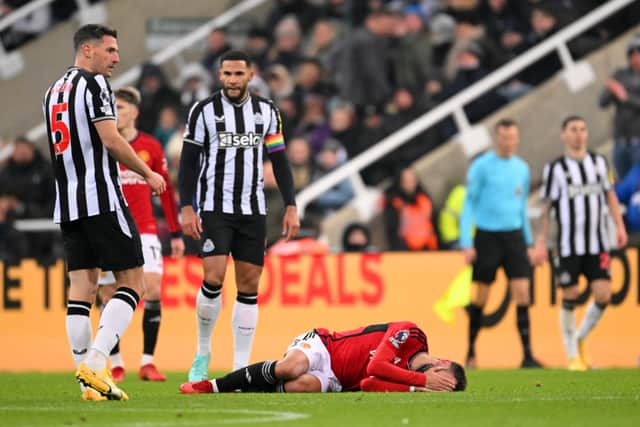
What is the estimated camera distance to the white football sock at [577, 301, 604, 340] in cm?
1353

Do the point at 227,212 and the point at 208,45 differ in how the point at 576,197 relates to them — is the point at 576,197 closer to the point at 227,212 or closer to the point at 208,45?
the point at 227,212

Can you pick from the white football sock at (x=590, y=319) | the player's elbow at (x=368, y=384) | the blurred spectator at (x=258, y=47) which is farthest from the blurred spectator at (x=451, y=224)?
the player's elbow at (x=368, y=384)

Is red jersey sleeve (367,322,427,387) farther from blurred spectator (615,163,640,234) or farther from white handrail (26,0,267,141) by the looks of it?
white handrail (26,0,267,141)

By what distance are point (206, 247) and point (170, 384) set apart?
1.20 meters

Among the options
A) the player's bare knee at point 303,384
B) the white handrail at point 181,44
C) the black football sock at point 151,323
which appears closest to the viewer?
the player's bare knee at point 303,384

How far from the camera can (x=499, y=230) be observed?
45.6ft

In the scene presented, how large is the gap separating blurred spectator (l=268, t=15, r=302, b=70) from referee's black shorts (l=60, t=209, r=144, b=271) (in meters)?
10.1

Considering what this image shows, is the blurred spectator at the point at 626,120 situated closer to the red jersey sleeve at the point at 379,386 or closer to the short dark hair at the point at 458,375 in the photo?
the short dark hair at the point at 458,375

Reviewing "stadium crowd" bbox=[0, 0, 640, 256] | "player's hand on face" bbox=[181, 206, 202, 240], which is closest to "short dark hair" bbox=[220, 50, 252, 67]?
"player's hand on face" bbox=[181, 206, 202, 240]

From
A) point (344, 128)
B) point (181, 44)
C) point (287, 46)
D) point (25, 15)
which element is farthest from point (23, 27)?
point (344, 128)

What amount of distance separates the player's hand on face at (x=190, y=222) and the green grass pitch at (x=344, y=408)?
1.10 metres

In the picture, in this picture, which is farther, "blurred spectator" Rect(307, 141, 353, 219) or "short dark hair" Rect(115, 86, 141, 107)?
"blurred spectator" Rect(307, 141, 353, 219)

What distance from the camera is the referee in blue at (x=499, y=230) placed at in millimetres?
13867

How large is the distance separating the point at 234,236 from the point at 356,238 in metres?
5.35
